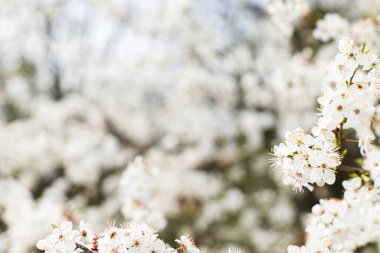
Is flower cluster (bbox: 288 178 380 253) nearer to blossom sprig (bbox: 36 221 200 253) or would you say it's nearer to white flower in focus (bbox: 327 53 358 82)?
white flower in focus (bbox: 327 53 358 82)

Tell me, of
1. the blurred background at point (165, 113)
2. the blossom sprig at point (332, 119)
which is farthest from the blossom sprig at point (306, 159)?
the blurred background at point (165, 113)

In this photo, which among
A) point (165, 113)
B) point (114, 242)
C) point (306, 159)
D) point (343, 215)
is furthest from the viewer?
point (165, 113)

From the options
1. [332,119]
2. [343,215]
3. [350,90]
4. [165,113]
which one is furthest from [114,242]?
[165,113]

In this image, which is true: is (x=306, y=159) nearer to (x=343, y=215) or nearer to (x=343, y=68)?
(x=343, y=68)

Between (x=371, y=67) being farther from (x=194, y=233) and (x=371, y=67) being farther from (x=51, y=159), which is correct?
(x=51, y=159)

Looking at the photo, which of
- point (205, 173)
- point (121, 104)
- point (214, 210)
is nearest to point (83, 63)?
point (121, 104)
